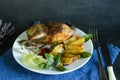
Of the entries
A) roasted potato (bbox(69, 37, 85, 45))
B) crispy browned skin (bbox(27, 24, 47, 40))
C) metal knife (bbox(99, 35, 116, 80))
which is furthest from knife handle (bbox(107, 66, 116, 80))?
crispy browned skin (bbox(27, 24, 47, 40))

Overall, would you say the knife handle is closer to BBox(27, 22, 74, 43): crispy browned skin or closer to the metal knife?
the metal knife

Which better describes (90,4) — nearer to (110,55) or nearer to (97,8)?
(97,8)

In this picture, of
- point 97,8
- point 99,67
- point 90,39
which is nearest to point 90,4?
point 97,8

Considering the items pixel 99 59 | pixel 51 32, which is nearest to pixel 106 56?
pixel 99 59

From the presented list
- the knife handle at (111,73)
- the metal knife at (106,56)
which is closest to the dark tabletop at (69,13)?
the metal knife at (106,56)

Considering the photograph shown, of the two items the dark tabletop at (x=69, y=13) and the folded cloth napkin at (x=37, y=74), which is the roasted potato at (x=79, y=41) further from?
the dark tabletop at (x=69, y=13)
